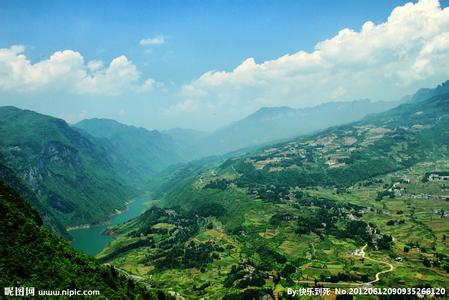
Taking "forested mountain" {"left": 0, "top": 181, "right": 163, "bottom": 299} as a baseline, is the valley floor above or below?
below

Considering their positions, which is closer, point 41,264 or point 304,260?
point 41,264

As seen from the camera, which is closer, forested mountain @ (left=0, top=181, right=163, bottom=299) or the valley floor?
forested mountain @ (left=0, top=181, right=163, bottom=299)

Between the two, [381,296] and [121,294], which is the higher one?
[121,294]

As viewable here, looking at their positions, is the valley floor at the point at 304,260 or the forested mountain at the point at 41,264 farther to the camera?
the valley floor at the point at 304,260

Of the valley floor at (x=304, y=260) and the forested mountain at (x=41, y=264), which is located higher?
the forested mountain at (x=41, y=264)

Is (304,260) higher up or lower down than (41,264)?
lower down

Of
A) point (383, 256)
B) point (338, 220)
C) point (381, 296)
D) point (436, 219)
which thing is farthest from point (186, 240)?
point (436, 219)

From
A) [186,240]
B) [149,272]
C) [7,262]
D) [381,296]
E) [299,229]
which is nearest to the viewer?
[7,262]

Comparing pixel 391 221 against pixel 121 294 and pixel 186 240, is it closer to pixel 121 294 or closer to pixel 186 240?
pixel 186 240
